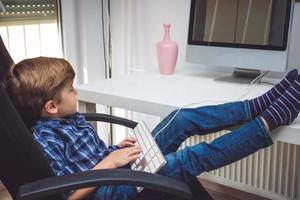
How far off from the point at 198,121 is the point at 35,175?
0.58m

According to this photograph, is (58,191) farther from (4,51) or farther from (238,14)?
(238,14)

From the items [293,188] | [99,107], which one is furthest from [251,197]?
[99,107]

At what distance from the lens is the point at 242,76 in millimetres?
1755

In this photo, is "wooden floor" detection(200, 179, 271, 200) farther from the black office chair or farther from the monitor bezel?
the black office chair

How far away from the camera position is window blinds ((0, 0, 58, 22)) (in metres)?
2.01

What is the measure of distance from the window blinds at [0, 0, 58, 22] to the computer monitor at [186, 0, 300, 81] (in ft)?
2.79

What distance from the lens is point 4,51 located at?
1248 millimetres

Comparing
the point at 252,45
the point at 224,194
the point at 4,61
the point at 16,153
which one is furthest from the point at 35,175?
the point at 224,194

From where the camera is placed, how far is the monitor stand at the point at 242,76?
1.70m

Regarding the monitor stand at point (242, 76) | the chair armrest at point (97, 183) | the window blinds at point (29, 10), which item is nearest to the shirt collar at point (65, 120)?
the chair armrest at point (97, 183)

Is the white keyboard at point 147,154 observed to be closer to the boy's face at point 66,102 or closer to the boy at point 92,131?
the boy at point 92,131

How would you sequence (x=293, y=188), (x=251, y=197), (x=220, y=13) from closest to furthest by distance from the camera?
(x=220, y=13)
(x=293, y=188)
(x=251, y=197)

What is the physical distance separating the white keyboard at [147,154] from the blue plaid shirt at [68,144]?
14 centimetres

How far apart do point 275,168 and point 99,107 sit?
3.63ft
